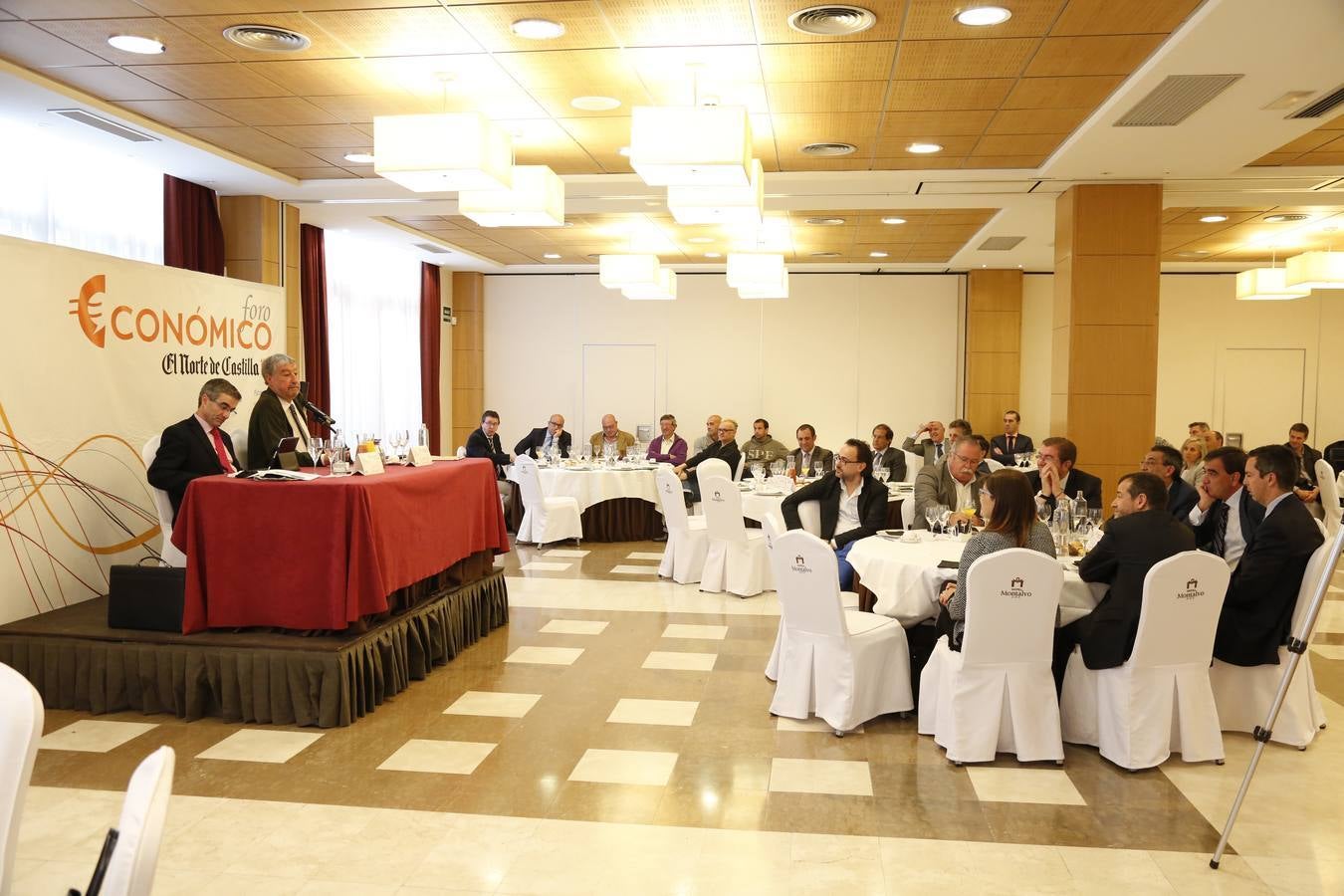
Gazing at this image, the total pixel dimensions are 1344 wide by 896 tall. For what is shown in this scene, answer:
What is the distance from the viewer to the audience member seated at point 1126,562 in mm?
4414

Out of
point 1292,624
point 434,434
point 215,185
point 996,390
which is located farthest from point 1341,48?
point 434,434

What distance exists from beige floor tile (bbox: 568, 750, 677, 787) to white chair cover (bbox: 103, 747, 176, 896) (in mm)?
2843

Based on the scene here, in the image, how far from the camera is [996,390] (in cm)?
1496

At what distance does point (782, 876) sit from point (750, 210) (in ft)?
15.0

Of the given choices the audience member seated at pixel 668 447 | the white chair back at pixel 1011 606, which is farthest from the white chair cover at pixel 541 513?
the white chair back at pixel 1011 606

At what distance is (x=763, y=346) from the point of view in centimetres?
1550

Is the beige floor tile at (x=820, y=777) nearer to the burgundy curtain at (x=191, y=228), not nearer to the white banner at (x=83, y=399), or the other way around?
the white banner at (x=83, y=399)

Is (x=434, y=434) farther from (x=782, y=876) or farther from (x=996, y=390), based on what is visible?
(x=782, y=876)

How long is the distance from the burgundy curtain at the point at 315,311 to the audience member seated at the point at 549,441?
7.95 feet

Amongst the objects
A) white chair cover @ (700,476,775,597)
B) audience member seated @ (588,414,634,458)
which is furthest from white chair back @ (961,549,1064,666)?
audience member seated @ (588,414,634,458)

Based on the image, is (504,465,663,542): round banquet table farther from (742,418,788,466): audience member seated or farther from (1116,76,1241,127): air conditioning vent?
(1116,76,1241,127): air conditioning vent

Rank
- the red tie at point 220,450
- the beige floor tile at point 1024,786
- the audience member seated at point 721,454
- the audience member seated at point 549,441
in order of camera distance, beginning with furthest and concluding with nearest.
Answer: the audience member seated at point 549,441 < the audience member seated at point 721,454 < the red tie at point 220,450 < the beige floor tile at point 1024,786

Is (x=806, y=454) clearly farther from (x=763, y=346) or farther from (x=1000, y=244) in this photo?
(x=763, y=346)

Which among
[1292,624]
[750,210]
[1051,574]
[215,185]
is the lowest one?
[1292,624]
